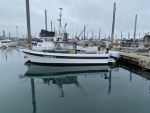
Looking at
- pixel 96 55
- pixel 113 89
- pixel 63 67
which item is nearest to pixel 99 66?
pixel 96 55

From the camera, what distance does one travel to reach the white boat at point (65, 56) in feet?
33.5

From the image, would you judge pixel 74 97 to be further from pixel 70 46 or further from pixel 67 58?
pixel 70 46

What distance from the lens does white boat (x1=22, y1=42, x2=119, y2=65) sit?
33.5 feet

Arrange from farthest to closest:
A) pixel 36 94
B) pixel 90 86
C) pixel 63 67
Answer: pixel 63 67, pixel 90 86, pixel 36 94

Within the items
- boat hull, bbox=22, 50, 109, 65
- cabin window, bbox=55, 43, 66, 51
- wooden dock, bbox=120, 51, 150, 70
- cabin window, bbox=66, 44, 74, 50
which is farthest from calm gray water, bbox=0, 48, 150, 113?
cabin window, bbox=66, 44, 74, 50

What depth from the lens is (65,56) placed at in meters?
10.2

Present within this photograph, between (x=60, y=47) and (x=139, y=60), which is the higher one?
(x=60, y=47)

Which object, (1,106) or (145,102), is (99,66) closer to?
(145,102)

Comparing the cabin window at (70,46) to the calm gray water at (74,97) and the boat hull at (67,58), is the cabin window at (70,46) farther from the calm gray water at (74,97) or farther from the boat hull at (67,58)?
the calm gray water at (74,97)

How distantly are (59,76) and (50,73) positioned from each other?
908mm

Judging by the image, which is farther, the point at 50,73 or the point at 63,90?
the point at 50,73

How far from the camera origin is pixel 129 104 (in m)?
4.62

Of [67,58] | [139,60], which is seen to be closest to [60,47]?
[67,58]

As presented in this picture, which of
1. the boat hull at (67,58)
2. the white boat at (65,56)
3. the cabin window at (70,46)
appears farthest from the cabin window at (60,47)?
the boat hull at (67,58)
